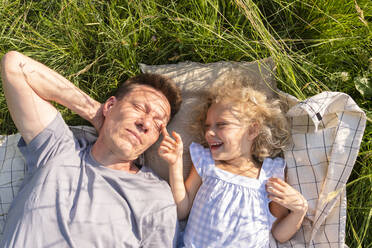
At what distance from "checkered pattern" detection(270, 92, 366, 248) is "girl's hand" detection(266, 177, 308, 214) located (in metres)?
0.19

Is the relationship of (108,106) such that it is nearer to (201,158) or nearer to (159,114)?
(159,114)

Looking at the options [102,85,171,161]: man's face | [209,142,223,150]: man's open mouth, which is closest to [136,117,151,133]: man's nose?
[102,85,171,161]: man's face

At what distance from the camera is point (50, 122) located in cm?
251

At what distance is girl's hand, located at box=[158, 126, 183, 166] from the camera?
2.61 meters

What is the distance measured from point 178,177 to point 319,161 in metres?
1.25

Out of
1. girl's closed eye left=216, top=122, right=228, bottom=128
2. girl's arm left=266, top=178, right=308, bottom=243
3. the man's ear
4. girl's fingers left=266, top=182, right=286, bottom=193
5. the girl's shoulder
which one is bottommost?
girl's arm left=266, top=178, right=308, bottom=243

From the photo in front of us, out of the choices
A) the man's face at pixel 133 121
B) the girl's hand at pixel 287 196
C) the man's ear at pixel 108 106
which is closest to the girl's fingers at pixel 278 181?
the girl's hand at pixel 287 196

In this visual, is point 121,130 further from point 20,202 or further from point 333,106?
point 333,106

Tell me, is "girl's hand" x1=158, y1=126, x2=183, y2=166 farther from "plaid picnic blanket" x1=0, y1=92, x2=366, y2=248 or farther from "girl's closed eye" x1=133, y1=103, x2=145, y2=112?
"plaid picnic blanket" x1=0, y1=92, x2=366, y2=248

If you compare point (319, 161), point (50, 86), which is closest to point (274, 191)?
point (319, 161)

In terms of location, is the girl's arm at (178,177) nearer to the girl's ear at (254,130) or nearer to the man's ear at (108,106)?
the man's ear at (108,106)

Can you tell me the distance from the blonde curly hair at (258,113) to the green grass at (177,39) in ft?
0.99

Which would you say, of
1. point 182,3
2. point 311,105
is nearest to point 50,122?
point 182,3

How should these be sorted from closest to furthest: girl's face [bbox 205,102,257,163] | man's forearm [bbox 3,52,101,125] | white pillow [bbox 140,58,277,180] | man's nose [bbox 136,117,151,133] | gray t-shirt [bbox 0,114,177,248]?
gray t-shirt [bbox 0,114,177,248], man's forearm [bbox 3,52,101,125], man's nose [bbox 136,117,151,133], girl's face [bbox 205,102,257,163], white pillow [bbox 140,58,277,180]
